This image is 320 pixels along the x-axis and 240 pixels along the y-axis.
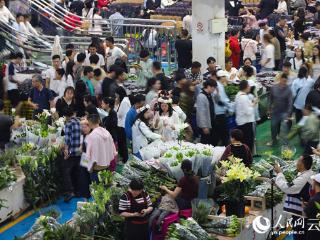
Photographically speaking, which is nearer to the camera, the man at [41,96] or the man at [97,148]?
the man at [97,148]

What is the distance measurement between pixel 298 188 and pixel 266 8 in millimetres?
18493

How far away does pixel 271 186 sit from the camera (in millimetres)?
12531

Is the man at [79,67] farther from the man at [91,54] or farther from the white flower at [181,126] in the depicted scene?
the white flower at [181,126]

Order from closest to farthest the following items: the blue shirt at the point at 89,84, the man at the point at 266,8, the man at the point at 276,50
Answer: the blue shirt at the point at 89,84 → the man at the point at 276,50 → the man at the point at 266,8

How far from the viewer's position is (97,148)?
46.1 ft

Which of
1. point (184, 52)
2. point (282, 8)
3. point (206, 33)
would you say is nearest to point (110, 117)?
point (206, 33)

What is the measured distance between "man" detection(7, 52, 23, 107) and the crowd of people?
0.08 feet

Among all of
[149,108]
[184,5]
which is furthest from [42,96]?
[184,5]

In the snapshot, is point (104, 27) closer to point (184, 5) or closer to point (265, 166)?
point (184, 5)

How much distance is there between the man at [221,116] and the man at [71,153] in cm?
272

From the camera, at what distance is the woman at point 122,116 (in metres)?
16.3

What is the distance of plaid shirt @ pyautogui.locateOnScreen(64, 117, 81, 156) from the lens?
14.6 metres

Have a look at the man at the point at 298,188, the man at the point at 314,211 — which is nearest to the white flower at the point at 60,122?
the man at the point at 298,188

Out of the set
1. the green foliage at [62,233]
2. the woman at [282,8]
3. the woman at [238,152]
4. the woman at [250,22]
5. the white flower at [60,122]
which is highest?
the woman at [282,8]
